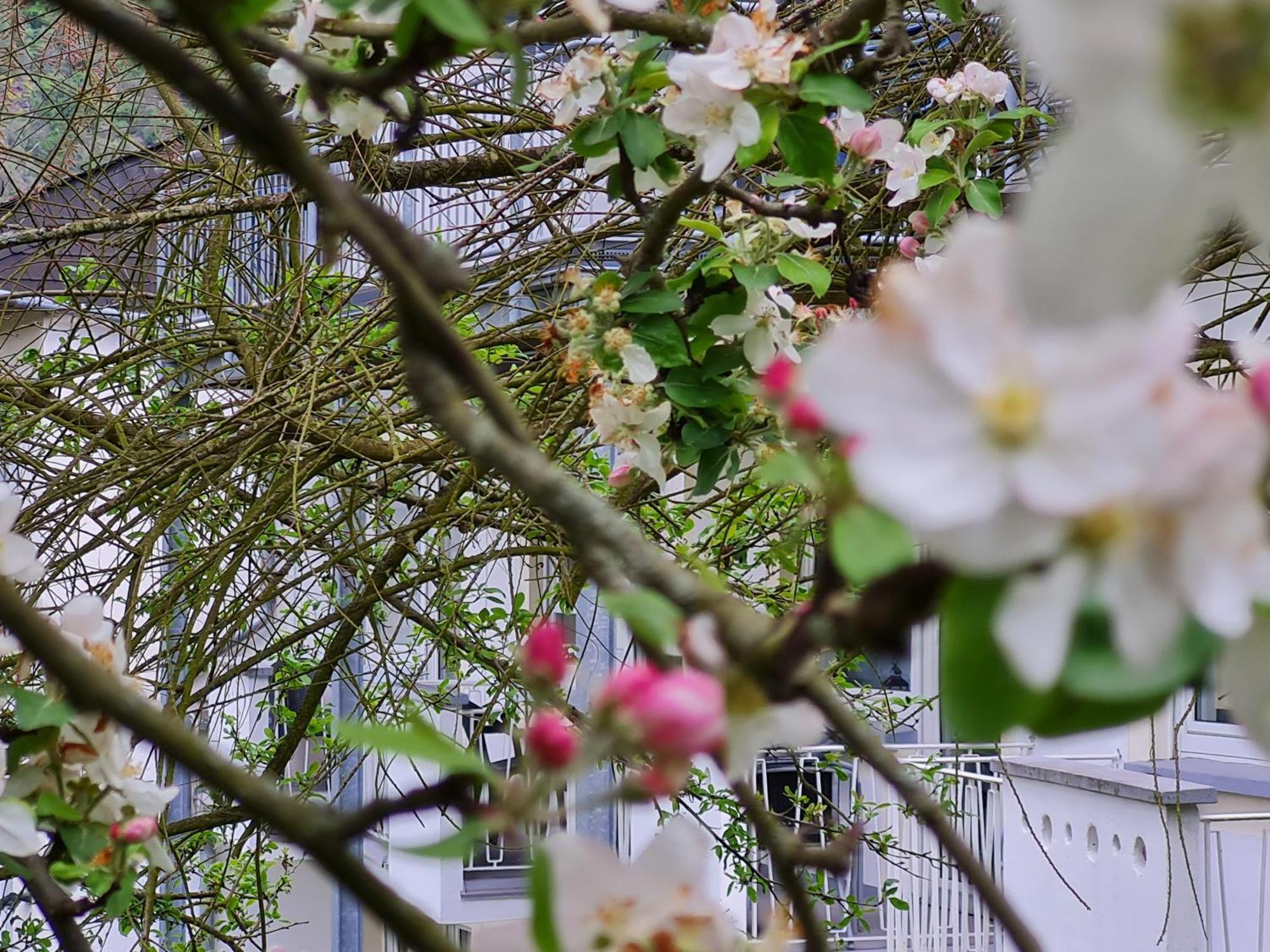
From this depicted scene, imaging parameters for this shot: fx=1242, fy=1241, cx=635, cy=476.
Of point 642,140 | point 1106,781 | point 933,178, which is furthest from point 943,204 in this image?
point 1106,781

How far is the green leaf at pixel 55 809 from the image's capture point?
68cm

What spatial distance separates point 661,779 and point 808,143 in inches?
27.9

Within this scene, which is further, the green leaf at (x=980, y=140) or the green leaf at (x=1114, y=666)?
the green leaf at (x=980, y=140)

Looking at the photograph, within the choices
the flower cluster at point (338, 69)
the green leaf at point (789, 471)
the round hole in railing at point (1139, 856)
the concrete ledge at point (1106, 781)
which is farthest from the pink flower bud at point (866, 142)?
the round hole in railing at point (1139, 856)

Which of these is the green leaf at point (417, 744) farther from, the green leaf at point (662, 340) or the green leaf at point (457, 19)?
the green leaf at point (662, 340)

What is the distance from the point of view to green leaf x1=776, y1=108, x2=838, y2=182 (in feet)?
2.96

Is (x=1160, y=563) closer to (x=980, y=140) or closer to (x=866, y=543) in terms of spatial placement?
(x=866, y=543)

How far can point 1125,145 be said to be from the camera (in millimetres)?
202

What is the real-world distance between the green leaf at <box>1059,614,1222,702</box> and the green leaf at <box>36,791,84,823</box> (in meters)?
0.61

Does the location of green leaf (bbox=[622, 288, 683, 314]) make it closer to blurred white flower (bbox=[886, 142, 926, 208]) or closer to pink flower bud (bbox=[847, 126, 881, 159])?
pink flower bud (bbox=[847, 126, 881, 159])

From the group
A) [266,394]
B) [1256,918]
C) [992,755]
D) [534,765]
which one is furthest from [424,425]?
[992,755]

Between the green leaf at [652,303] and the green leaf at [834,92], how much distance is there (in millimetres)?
218

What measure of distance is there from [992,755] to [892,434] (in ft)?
14.0

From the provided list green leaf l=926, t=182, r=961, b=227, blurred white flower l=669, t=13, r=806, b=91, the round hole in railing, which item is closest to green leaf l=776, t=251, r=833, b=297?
blurred white flower l=669, t=13, r=806, b=91
